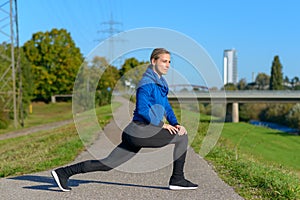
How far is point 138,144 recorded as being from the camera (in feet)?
21.0

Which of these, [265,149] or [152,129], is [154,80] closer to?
[152,129]

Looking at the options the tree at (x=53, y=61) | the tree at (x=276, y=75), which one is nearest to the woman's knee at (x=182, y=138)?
the tree at (x=53, y=61)

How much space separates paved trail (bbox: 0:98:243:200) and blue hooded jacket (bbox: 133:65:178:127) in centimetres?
116

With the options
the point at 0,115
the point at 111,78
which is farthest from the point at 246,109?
→ the point at 111,78

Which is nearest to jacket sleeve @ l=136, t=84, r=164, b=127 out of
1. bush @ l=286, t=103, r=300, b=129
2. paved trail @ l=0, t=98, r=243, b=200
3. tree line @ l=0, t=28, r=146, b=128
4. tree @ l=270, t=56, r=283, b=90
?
paved trail @ l=0, t=98, r=243, b=200

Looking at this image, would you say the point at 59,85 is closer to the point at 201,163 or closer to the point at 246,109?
the point at 246,109

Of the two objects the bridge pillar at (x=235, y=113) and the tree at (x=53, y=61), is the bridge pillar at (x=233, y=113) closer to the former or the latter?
the bridge pillar at (x=235, y=113)

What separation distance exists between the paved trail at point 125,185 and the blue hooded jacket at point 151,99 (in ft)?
3.81

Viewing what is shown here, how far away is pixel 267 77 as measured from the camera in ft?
479

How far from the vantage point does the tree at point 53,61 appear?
79.1 metres

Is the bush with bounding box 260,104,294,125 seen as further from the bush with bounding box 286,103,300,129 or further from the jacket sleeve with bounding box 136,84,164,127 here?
the jacket sleeve with bounding box 136,84,164,127

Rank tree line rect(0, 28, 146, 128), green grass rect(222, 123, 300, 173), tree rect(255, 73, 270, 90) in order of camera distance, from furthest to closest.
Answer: tree rect(255, 73, 270, 90), tree line rect(0, 28, 146, 128), green grass rect(222, 123, 300, 173)

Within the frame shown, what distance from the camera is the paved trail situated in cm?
650

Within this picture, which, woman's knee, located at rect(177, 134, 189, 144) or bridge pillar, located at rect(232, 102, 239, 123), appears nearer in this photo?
woman's knee, located at rect(177, 134, 189, 144)
